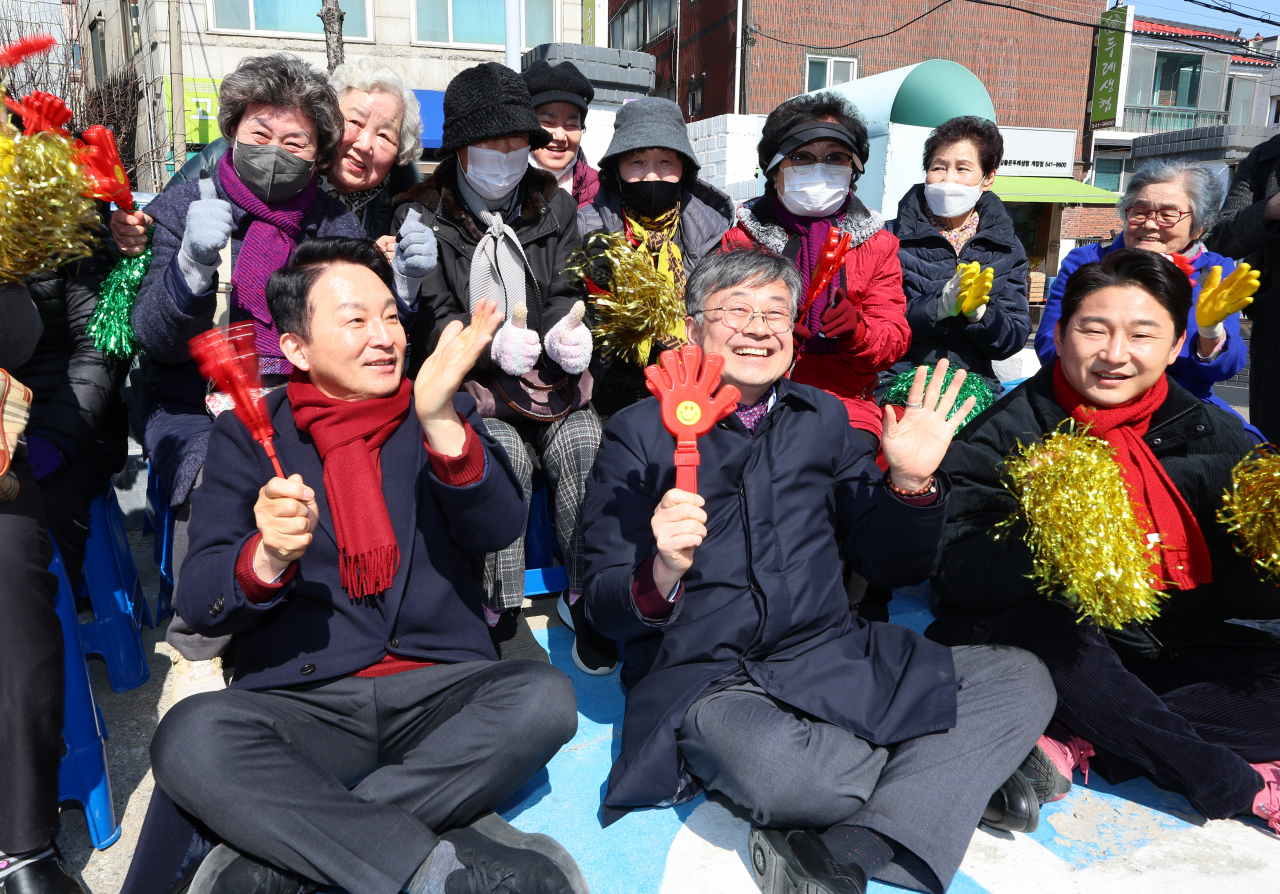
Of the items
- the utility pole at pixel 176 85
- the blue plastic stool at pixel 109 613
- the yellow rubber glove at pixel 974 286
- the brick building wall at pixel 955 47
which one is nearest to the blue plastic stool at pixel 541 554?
the blue plastic stool at pixel 109 613

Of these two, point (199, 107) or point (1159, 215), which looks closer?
point (1159, 215)

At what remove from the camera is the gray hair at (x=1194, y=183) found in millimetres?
3551

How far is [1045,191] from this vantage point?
1473cm

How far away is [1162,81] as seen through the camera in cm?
2645

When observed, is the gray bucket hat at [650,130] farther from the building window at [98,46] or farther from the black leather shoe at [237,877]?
the building window at [98,46]

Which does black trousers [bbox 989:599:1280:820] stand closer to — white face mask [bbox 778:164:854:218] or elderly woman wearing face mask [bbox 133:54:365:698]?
white face mask [bbox 778:164:854:218]

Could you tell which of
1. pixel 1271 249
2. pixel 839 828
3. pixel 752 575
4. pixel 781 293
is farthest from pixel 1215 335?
pixel 839 828

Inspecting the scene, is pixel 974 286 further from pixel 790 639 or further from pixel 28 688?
pixel 28 688

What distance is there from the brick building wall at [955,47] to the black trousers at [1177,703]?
19190 millimetres

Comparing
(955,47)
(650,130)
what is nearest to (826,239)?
(650,130)

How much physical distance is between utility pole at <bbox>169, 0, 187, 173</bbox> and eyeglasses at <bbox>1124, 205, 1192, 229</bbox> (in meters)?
13.5

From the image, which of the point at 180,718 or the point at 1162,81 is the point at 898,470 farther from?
the point at 1162,81

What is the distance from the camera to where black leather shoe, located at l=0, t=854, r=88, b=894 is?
1.87m

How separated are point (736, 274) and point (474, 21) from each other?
1466 cm
